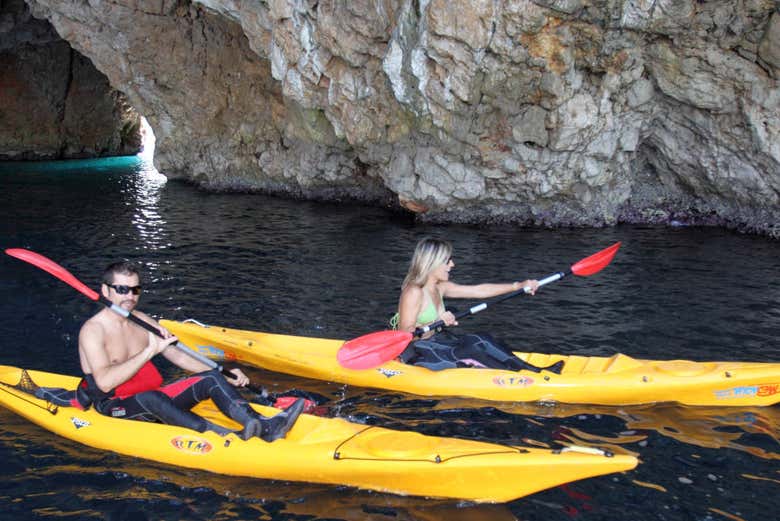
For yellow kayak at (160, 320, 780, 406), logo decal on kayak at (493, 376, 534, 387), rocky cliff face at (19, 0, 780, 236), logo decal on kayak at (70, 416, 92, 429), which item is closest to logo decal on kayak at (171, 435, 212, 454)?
logo decal on kayak at (70, 416, 92, 429)

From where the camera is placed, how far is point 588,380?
18.4 feet

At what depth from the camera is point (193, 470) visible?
454 cm

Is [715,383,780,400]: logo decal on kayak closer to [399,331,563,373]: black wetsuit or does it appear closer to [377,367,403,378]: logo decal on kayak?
[399,331,563,373]: black wetsuit

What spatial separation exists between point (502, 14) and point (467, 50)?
0.81 meters

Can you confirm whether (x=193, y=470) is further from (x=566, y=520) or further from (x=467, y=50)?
(x=467, y=50)

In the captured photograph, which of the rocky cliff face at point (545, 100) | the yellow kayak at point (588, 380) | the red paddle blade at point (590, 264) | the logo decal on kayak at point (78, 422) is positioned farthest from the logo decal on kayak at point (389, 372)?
the rocky cliff face at point (545, 100)

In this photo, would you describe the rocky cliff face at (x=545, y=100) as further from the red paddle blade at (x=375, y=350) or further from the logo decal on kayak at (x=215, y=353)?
the red paddle blade at (x=375, y=350)

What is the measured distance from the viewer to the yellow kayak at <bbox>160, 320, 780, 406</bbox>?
18.1ft

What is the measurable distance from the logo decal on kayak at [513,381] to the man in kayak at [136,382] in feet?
5.82

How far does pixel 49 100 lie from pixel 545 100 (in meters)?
26.9

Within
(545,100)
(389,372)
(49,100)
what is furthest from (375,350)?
(49,100)

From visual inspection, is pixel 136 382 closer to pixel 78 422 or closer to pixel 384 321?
pixel 78 422

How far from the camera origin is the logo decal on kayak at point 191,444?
4457mm

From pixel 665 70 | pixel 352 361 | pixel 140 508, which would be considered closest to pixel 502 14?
pixel 665 70
